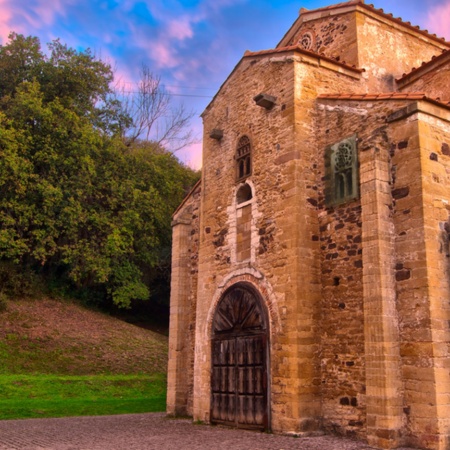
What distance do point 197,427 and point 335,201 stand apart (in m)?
5.76

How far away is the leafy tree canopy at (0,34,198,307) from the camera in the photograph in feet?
81.8

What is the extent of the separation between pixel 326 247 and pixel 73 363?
14527 millimetres

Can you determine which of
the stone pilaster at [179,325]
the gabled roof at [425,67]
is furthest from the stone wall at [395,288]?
the stone pilaster at [179,325]

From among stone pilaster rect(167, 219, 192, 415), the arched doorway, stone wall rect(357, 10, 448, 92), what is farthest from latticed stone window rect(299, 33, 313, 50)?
the arched doorway

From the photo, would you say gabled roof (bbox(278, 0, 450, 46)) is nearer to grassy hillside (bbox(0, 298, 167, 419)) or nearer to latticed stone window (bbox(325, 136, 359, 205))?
latticed stone window (bbox(325, 136, 359, 205))

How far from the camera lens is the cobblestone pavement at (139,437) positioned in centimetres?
894

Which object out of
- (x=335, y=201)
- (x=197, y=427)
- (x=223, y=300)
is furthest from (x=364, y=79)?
(x=197, y=427)

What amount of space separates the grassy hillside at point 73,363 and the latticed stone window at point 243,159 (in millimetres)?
7712

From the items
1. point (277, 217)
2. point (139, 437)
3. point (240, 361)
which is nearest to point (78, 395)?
point (139, 437)

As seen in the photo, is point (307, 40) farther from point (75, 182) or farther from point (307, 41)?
point (75, 182)

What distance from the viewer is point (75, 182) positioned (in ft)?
86.1

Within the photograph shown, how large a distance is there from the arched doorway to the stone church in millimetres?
41

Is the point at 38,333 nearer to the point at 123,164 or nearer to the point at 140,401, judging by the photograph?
the point at 140,401

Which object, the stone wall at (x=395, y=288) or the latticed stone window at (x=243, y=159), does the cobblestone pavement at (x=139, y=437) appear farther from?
the latticed stone window at (x=243, y=159)
